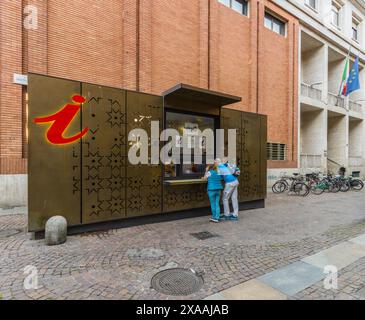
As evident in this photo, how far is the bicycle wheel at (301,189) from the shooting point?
12.2m

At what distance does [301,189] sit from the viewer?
12.4 meters

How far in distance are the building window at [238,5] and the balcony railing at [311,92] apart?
7.40 m

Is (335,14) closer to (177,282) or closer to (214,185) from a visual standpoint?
(214,185)

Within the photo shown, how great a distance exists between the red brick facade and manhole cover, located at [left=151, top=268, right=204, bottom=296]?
7.15 m

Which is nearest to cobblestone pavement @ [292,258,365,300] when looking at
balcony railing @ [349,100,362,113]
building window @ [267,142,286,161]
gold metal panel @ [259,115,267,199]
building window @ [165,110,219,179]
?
building window @ [165,110,219,179]

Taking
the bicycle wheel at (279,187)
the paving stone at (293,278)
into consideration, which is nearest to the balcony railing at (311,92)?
the bicycle wheel at (279,187)

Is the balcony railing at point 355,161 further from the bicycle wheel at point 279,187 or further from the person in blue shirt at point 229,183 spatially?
the person in blue shirt at point 229,183

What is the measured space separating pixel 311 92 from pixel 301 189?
9.83 metres

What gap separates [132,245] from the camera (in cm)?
500

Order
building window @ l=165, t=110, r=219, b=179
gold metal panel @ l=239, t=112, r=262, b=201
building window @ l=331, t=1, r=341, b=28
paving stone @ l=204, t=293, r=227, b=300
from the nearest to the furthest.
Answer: paving stone @ l=204, t=293, r=227, b=300 → building window @ l=165, t=110, r=219, b=179 → gold metal panel @ l=239, t=112, r=262, b=201 → building window @ l=331, t=1, r=341, b=28

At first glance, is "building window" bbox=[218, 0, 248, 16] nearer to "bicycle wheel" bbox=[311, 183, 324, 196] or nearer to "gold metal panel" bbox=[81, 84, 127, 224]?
"gold metal panel" bbox=[81, 84, 127, 224]

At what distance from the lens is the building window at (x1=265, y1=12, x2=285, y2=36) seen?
15.4 metres

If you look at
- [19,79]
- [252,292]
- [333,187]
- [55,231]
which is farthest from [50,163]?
[333,187]
